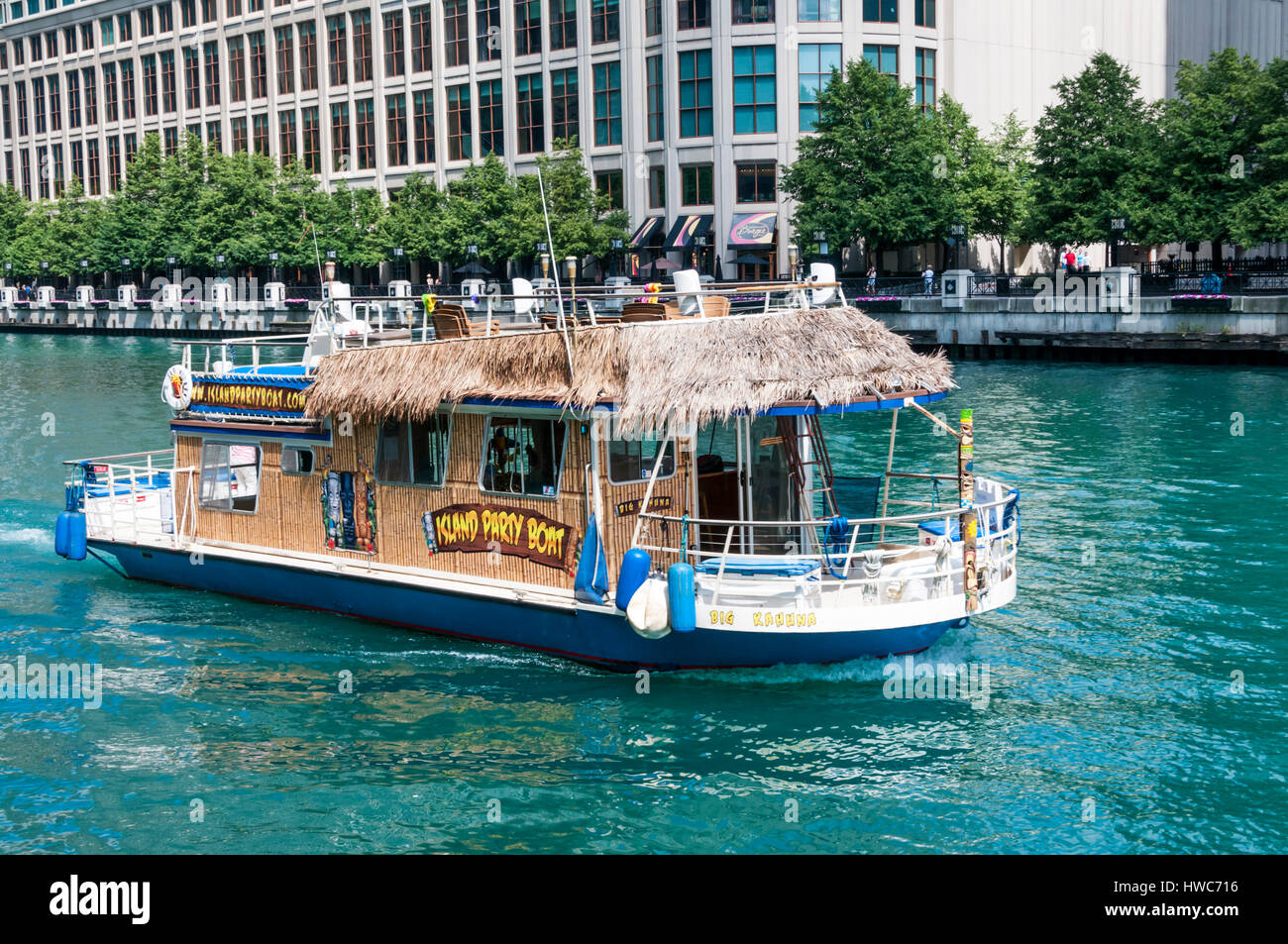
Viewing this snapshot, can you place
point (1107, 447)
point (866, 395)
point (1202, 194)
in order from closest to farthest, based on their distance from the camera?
point (866, 395) → point (1107, 447) → point (1202, 194)

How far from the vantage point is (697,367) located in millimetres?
15023

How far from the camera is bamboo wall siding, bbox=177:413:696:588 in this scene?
52.6ft

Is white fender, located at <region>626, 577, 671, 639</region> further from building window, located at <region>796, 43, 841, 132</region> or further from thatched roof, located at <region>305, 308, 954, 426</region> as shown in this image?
building window, located at <region>796, 43, 841, 132</region>

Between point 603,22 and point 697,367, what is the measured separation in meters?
67.2

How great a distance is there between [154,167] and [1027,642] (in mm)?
94049

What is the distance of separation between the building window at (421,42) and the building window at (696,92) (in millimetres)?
20808

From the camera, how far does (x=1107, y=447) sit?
32250mm

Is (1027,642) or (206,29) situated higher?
(206,29)

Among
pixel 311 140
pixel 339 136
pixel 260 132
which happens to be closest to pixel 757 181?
pixel 339 136

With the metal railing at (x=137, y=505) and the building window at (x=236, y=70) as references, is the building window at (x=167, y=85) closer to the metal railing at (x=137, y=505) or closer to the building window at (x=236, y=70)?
the building window at (x=236, y=70)

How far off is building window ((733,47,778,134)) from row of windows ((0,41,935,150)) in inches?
2.0

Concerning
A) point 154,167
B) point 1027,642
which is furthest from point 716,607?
point 154,167
